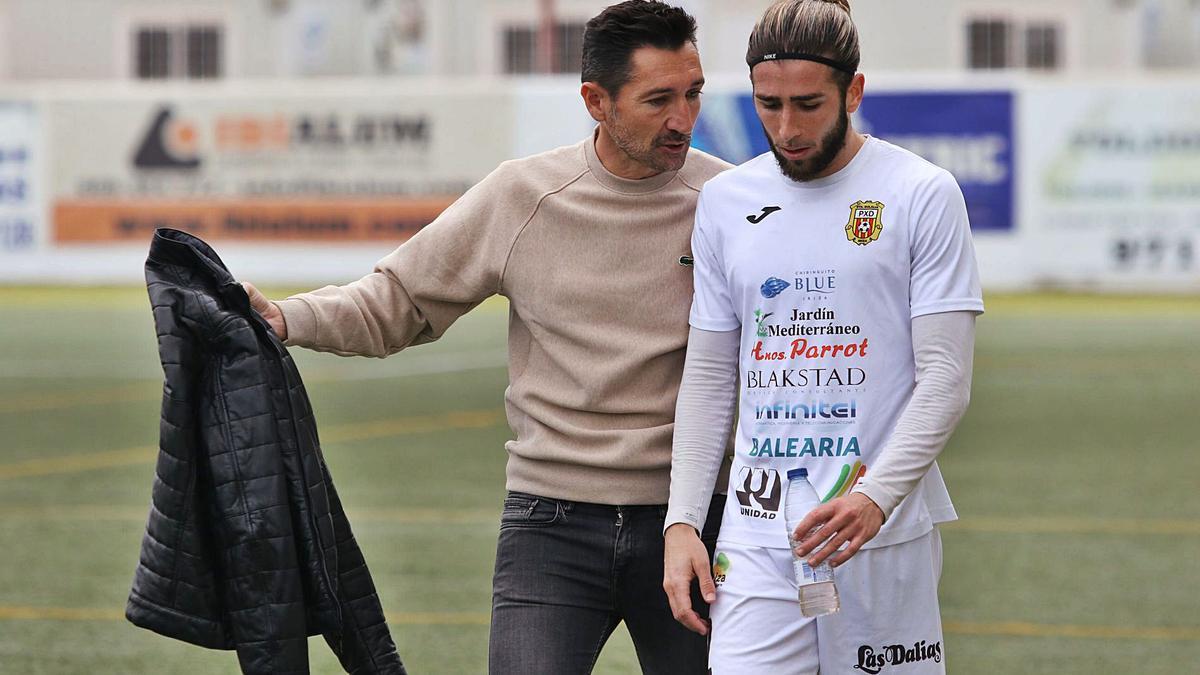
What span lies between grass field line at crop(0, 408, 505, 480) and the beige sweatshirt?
7450 millimetres

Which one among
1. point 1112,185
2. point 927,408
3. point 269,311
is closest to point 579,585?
point 269,311

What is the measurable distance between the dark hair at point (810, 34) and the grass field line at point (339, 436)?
329 inches

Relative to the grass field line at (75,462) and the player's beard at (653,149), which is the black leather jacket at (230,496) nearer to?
the player's beard at (653,149)

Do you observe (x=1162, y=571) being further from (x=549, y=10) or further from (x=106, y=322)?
(x=549, y=10)

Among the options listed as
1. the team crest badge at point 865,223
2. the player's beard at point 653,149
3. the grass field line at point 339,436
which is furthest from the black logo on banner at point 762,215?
the grass field line at point 339,436

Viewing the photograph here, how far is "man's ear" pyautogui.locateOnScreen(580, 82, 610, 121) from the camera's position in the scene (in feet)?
13.5

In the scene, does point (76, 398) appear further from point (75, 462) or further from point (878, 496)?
point (878, 496)

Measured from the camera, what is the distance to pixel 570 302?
13.5 ft

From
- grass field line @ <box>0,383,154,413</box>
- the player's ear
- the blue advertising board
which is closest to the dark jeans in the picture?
the player's ear

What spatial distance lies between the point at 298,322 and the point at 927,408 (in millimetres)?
1350

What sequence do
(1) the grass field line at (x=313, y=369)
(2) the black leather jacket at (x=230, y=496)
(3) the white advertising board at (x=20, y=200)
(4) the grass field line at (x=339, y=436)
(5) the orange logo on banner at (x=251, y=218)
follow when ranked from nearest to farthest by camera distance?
1. (2) the black leather jacket at (x=230, y=496)
2. (4) the grass field line at (x=339, y=436)
3. (1) the grass field line at (x=313, y=369)
4. (5) the orange logo on banner at (x=251, y=218)
5. (3) the white advertising board at (x=20, y=200)

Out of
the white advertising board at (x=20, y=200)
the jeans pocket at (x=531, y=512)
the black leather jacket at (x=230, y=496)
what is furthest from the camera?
the white advertising board at (x=20, y=200)

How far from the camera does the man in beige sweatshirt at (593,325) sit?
4062 millimetres

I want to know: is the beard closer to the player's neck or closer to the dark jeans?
the player's neck
